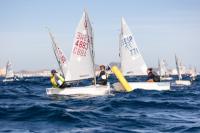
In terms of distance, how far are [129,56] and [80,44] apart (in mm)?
9100

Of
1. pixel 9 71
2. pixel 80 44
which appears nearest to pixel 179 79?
pixel 80 44

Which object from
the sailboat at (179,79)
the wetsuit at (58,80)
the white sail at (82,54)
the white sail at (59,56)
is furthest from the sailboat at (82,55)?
the sailboat at (179,79)

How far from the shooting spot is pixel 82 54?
2759 cm

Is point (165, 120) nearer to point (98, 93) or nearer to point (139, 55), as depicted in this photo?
point (98, 93)

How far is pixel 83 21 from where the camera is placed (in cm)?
2733

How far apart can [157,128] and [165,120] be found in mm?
1830

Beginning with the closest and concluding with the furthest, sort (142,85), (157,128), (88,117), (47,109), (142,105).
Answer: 1. (157,128)
2. (88,117)
3. (47,109)
4. (142,105)
5. (142,85)

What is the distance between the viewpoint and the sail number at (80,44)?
2736 centimetres

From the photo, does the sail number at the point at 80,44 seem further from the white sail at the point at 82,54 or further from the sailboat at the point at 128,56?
the sailboat at the point at 128,56

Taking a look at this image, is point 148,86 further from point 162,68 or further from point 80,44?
point 162,68

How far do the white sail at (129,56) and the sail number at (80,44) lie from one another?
8259 millimetres

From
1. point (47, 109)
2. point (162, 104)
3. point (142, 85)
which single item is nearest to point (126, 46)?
point (142, 85)

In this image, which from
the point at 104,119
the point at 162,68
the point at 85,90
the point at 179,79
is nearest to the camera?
the point at 104,119

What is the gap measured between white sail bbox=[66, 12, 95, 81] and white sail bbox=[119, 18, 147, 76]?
7904 millimetres
